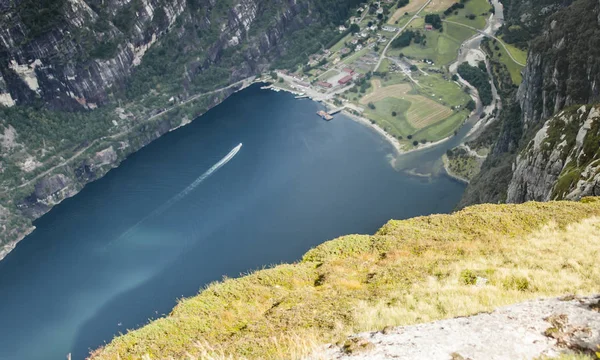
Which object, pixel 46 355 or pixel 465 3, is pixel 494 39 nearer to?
pixel 465 3

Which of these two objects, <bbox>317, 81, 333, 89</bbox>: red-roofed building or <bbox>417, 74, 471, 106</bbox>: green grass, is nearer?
<bbox>417, 74, 471, 106</bbox>: green grass

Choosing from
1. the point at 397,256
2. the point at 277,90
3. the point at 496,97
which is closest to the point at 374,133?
the point at 496,97

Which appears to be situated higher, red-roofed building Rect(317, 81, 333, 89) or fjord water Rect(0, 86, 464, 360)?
red-roofed building Rect(317, 81, 333, 89)

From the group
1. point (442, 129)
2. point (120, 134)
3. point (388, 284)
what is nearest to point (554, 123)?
point (388, 284)

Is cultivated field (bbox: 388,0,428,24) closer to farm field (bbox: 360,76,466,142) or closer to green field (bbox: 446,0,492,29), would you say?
green field (bbox: 446,0,492,29)

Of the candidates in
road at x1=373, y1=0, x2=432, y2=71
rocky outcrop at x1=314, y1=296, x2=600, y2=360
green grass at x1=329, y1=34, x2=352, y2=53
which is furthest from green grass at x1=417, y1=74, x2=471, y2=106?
rocky outcrop at x1=314, y1=296, x2=600, y2=360

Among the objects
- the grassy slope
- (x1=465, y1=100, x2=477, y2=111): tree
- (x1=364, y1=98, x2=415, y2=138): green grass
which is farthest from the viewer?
(x1=465, y1=100, x2=477, y2=111): tree

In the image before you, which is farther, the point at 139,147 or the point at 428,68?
the point at 428,68
